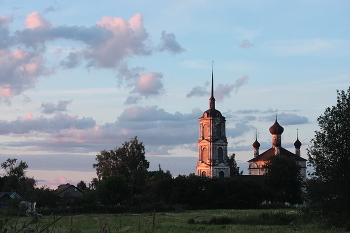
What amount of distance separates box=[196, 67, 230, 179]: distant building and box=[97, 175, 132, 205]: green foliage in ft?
79.1

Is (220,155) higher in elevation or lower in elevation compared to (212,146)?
lower

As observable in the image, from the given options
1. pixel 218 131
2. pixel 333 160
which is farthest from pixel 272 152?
pixel 333 160

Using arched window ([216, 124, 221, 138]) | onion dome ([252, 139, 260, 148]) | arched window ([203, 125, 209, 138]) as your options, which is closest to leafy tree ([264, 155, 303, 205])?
arched window ([216, 124, 221, 138])

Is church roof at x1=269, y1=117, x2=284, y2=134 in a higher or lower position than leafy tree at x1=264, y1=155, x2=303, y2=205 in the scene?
higher

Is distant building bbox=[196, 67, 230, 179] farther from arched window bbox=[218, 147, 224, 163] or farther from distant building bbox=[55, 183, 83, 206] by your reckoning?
distant building bbox=[55, 183, 83, 206]

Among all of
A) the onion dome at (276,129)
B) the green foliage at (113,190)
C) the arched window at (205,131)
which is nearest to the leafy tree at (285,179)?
the arched window at (205,131)

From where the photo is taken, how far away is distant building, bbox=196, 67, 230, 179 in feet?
286

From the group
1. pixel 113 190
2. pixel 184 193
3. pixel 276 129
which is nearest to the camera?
pixel 113 190

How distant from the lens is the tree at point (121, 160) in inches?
3199

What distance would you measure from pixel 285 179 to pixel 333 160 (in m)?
52.1

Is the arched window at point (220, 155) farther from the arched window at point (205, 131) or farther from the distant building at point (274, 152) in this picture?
the distant building at point (274, 152)

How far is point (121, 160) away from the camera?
8212 cm

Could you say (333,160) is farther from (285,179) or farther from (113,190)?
(285,179)

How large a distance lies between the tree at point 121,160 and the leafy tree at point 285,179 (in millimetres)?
20626
